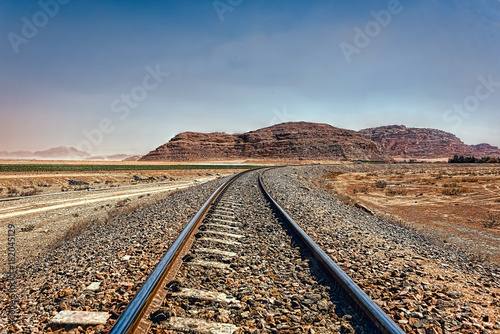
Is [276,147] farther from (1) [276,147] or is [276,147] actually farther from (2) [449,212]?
(2) [449,212]

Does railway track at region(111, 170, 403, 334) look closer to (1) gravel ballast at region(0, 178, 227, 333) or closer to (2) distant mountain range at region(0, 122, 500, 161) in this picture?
(1) gravel ballast at region(0, 178, 227, 333)

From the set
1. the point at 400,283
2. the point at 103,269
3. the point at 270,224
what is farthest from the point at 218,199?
the point at 400,283

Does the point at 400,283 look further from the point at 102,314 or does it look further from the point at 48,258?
the point at 48,258

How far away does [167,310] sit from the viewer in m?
2.85

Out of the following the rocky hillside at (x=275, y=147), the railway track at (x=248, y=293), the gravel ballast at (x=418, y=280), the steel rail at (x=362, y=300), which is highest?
the rocky hillside at (x=275, y=147)

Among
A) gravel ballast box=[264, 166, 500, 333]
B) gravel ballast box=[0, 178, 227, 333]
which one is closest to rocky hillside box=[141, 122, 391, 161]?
gravel ballast box=[264, 166, 500, 333]

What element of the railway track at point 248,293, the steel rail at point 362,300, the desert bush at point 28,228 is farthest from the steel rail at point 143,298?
the desert bush at point 28,228

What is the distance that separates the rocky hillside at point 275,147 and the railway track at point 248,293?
375 feet

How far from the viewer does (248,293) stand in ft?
11.3

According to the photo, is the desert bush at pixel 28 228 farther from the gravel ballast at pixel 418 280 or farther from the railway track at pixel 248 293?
the gravel ballast at pixel 418 280

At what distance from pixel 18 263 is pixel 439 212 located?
57.9 ft

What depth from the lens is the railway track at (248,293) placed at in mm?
2762

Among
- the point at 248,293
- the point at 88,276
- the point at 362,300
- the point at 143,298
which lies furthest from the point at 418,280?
the point at 88,276

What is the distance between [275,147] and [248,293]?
5039 inches
